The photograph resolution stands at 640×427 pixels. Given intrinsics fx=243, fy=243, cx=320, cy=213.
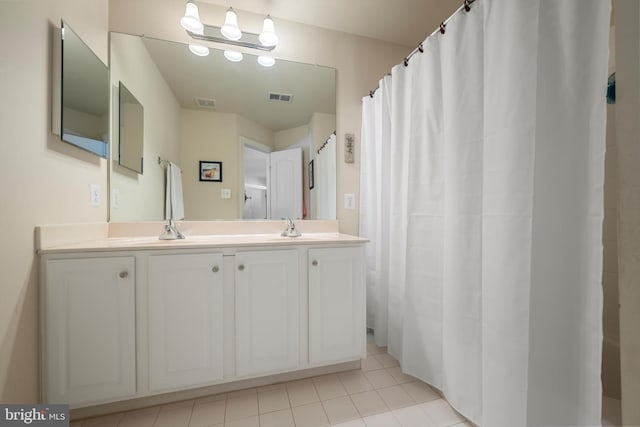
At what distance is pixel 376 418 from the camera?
115 cm

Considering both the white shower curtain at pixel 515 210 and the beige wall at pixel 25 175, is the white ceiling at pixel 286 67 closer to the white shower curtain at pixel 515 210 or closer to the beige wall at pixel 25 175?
the beige wall at pixel 25 175

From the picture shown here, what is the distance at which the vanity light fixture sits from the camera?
5.11 ft

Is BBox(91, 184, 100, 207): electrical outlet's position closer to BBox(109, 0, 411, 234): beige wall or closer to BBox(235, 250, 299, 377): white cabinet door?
BBox(235, 250, 299, 377): white cabinet door

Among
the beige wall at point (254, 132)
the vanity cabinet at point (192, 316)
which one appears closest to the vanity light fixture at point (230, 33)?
the beige wall at point (254, 132)

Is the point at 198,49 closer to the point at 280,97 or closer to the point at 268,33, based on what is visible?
the point at 268,33

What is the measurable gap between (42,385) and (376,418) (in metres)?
1.48

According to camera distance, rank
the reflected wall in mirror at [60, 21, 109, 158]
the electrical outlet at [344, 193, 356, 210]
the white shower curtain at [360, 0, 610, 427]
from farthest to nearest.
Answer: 1. the electrical outlet at [344, 193, 356, 210]
2. the reflected wall in mirror at [60, 21, 109, 158]
3. the white shower curtain at [360, 0, 610, 427]

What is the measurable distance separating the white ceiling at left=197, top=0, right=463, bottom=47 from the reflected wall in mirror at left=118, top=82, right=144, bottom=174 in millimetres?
855

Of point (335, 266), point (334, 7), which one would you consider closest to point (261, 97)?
point (334, 7)

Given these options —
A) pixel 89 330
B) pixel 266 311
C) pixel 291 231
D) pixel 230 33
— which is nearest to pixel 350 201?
pixel 291 231

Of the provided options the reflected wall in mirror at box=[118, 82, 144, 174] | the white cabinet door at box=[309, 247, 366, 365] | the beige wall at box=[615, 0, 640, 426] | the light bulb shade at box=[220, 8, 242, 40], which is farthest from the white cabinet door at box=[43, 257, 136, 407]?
the beige wall at box=[615, 0, 640, 426]

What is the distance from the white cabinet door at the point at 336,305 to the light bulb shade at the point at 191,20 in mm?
1622

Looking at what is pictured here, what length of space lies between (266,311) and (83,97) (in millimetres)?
1458

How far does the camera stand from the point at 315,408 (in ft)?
3.96
